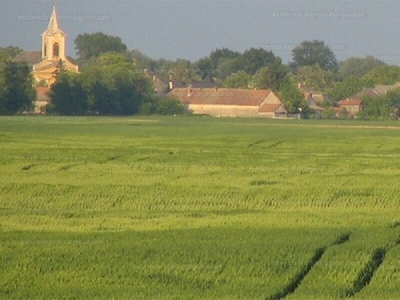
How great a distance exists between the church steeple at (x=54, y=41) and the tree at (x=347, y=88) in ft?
120

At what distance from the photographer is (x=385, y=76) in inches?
7003

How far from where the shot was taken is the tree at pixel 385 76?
175125mm

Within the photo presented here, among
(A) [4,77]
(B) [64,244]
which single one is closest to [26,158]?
(B) [64,244]

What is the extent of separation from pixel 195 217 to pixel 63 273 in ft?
24.3

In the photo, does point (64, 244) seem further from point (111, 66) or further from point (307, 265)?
point (111, 66)

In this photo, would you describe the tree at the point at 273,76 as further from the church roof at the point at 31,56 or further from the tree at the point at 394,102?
the church roof at the point at 31,56

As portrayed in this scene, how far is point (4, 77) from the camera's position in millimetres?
103375

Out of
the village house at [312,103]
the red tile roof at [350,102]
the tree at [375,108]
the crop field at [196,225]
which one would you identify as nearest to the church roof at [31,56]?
the village house at [312,103]

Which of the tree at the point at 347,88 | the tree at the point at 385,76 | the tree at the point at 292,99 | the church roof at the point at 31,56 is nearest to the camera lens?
the tree at the point at 292,99

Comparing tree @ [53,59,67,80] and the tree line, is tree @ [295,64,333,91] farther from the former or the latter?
tree @ [53,59,67,80]

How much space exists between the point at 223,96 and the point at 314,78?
131 feet

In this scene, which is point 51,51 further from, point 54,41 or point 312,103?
point 312,103

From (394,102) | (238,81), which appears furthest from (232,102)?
(238,81)

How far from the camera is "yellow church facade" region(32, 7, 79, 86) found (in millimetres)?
140750
